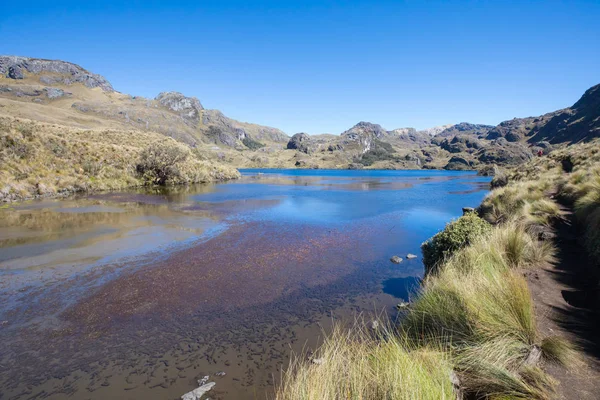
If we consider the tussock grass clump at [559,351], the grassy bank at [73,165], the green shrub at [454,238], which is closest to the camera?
the tussock grass clump at [559,351]

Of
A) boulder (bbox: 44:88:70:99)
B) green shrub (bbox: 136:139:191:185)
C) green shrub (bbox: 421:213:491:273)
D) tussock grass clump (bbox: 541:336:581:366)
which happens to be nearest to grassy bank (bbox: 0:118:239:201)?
green shrub (bbox: 136:139:191:185)

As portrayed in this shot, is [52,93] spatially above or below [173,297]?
above

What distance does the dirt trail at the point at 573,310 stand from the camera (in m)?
4.09

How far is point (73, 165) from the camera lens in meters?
46.5

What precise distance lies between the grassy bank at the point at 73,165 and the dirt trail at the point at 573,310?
45.7 m

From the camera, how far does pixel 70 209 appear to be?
93.7 feet

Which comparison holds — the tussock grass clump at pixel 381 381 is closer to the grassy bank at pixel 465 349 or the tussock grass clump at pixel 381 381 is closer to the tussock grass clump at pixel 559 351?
the grassy bank at pixel 465 349

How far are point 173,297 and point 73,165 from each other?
47724 millimetres

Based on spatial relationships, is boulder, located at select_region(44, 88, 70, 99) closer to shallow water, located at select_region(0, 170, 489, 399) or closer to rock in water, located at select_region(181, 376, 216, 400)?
shallow water, located at select_region(0, 170, 489, 399)

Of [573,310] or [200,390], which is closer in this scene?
[573,310]

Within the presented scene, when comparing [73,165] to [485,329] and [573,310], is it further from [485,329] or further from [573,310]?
[573,310]

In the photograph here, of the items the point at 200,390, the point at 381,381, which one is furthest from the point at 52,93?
the point at 381,381

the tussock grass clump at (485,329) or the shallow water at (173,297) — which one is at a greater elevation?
the tussock grass clump at (485,329)

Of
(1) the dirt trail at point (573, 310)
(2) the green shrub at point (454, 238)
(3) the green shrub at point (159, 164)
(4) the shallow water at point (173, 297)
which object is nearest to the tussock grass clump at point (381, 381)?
(1) the dirt trail at point (573, 310)
